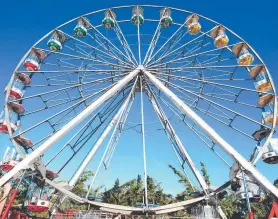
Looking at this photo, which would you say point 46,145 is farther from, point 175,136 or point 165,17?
point 165,17

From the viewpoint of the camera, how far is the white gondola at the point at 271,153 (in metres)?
11.8

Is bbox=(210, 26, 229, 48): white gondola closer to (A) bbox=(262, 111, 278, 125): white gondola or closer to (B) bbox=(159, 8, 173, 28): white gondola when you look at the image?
(B) bbox=(159, 8, 173, 28): white gondola

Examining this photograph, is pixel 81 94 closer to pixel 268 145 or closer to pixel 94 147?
pixel 94 147

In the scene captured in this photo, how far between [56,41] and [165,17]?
687 cm

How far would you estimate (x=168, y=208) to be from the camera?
13305 mm

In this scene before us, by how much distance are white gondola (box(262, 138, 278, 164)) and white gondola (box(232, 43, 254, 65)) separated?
5.05 m

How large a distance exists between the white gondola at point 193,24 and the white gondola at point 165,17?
3.68 ft

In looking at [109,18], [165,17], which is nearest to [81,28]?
[109,18]

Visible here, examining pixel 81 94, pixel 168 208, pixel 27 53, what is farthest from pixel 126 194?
pixel 27 53

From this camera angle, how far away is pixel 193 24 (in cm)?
1612

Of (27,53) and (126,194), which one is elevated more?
(27,53)

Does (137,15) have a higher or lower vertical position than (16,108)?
higher

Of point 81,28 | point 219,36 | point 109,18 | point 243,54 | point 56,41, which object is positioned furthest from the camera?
point 109,18

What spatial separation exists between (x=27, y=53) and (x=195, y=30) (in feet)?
32.7
